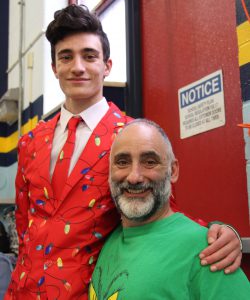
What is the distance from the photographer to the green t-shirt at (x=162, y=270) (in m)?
0.99

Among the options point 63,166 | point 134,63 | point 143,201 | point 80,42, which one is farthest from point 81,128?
point 134,63

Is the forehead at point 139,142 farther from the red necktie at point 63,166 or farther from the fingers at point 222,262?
the fingers at point 222,262

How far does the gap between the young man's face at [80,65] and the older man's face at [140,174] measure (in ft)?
0.75

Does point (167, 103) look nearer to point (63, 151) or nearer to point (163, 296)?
point (63, 151)

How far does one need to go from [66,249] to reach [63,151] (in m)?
0.27

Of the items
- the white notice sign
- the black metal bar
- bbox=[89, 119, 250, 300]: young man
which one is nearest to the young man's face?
bbox=[89, 119, 250, 300]: young man

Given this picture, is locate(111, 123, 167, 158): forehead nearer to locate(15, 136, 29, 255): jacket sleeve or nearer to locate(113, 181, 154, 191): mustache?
locate(113, 181, 154, 191): mustache

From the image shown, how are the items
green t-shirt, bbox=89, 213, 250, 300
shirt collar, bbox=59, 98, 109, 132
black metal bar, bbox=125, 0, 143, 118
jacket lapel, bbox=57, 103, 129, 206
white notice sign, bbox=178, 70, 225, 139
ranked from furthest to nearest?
black metal bar, bbox=125, 0, 143, 118 → white notice sign, bbox=178, 70, 225, 139 → shirt collar, bbox=59, 98, 109, 132 → jacket lapel, bbox=57, 103, 129, 206 → green t-shirt, bbox=89, 213, 250, 300

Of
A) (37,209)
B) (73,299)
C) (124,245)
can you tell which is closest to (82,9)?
(37,209)

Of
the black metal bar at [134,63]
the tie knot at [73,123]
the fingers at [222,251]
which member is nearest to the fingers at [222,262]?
the fingers at [222,251]

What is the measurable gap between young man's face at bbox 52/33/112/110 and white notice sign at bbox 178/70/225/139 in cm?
63

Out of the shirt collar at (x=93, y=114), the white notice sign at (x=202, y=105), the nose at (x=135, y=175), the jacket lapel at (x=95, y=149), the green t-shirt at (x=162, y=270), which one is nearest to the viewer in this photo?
the green t-shirt at (x=162, y=270)

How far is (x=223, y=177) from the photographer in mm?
1815

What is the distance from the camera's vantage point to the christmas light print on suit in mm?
1218
